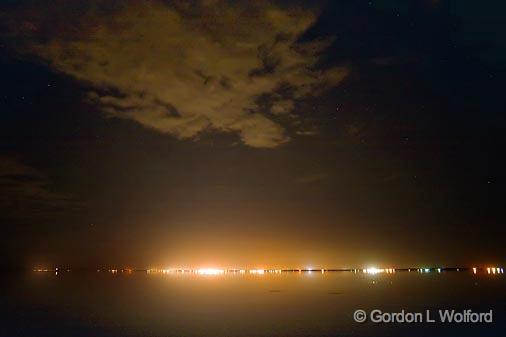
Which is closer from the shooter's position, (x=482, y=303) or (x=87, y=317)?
(x=87, y=317)

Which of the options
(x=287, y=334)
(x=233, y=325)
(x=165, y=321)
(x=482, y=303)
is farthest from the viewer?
(x=482, y=303)

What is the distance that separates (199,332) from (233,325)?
15.9 feet

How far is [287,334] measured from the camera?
3797 centimetres

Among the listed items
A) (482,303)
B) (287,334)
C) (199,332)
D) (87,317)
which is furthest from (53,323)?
(482,303)

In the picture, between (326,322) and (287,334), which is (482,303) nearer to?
(326,322)

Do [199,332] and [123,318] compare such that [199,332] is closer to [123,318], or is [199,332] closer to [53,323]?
[123,318]

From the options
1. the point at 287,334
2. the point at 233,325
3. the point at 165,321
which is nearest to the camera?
the point at 287,334

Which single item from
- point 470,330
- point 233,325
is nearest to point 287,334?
point 233,325

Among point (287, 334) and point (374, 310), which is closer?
point (287, 334)

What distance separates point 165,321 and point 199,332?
341 inches

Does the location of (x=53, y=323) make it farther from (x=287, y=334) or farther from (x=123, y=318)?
(x=287, y=334)

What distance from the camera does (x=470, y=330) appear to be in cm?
3847

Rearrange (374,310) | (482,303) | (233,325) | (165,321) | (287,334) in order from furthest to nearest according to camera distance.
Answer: (482,303), (374,310), (165,321), (233,325), (287,334)

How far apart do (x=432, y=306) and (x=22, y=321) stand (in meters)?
50.4
